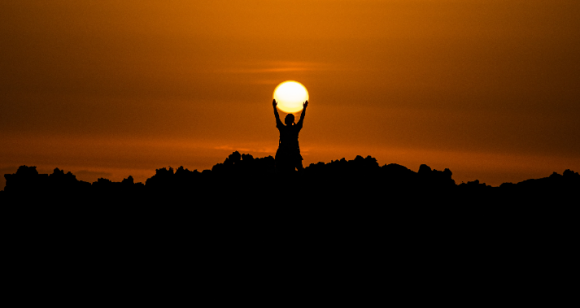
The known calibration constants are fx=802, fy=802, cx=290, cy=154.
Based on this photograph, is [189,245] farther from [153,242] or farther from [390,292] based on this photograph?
[390,292]

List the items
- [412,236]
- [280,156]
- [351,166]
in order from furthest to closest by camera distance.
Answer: [351,166] → [412,236] → [280,156]

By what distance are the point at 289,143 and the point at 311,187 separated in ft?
18.8

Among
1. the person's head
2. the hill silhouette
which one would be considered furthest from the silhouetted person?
the hill silhouette

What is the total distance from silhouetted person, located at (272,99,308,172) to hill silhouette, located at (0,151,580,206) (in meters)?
2.09

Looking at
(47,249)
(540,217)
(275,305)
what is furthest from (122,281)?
(540,217)

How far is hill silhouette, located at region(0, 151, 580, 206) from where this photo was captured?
129 feet

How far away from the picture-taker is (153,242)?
132ft

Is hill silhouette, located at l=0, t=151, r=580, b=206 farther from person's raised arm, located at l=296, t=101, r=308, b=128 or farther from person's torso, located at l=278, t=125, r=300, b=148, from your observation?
person's raised arm, located at l=296, t=101, r=308, b=128

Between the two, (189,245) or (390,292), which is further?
(189,245)

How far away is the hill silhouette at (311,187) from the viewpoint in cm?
3928

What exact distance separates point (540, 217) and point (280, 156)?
44.4ft

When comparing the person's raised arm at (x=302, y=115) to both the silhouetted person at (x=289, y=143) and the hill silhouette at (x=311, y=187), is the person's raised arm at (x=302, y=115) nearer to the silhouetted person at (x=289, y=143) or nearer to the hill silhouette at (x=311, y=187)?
the silhouetted person at (x=289, y=143)

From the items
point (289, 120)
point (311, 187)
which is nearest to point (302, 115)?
point (289, 120)

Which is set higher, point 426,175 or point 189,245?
point 426,175
